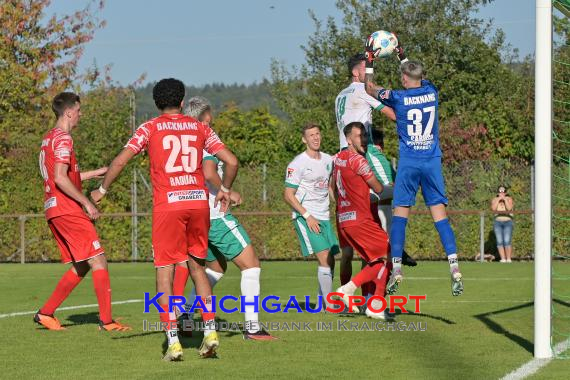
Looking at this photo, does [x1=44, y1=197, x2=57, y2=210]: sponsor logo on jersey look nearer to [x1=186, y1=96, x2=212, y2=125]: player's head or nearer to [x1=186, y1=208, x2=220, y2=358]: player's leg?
[x1=186, y1=96, x2=212, y2=125]: player's head

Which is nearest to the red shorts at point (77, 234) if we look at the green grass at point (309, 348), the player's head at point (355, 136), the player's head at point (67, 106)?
the green grass at point (309, 348)

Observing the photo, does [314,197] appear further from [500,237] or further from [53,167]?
[500,237]

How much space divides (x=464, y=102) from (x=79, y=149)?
14.0 metres

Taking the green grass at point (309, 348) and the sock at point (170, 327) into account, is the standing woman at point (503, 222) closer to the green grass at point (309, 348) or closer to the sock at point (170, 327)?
the green grass at point (309, 348)

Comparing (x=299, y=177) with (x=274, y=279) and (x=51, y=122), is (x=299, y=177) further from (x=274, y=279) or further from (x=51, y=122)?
(x=51, y=122)

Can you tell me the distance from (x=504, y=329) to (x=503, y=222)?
16057 mm

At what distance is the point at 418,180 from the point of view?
441 inches

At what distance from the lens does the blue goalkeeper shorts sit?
11.1 meters

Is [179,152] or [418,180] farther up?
[179,152]

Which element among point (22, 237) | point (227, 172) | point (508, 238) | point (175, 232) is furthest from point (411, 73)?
point (22, 237)

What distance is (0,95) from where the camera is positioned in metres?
35.1

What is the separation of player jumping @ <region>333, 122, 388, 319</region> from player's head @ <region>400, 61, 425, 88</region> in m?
1.09

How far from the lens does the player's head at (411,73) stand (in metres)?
11.0

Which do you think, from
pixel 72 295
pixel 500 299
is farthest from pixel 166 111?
pixel 72 295
